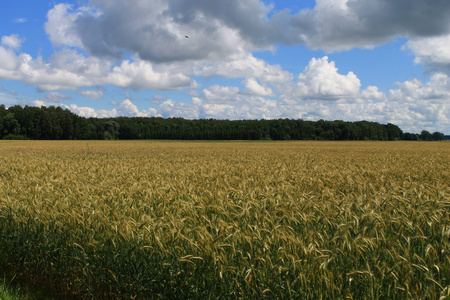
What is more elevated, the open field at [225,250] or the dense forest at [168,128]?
the dense forest at [168,128]

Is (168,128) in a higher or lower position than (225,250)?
higher

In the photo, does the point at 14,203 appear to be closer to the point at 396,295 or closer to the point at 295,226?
the point at 295,226

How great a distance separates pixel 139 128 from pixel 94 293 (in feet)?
382

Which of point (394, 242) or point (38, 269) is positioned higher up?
point (394, 242)

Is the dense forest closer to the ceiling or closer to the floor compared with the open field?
closer to the ceiling

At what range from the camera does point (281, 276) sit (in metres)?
3.18

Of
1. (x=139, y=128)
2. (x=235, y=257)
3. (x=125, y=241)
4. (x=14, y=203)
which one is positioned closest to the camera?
(x=235, y=257)

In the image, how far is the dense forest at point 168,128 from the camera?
100m

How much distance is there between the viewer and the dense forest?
100m

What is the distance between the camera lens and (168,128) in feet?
395

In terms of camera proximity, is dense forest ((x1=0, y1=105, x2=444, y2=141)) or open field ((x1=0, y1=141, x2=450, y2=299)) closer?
open field ((x1=0, y1=141, x2=450, y2=299))

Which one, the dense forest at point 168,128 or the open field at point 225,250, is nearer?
the open field at point 225,250

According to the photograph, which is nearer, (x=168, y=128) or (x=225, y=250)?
(x=225, y=250)

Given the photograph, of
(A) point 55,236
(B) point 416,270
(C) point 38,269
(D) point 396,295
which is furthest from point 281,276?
(C) point 38,269
